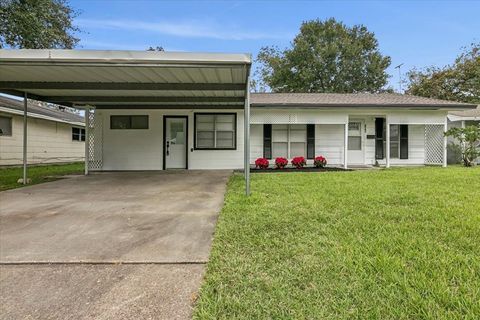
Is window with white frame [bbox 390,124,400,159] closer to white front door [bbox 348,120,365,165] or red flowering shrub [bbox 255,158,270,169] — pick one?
white front door [bbox 348,120,365,165]

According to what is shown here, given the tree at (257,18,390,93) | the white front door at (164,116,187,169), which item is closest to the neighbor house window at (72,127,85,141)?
the white front door at (164,116,187,169)

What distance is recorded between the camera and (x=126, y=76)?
7516 millimetres

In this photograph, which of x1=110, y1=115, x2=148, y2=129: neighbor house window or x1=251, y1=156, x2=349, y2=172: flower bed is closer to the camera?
x1=251, y1=156, x2=349, y2=172: flower bed

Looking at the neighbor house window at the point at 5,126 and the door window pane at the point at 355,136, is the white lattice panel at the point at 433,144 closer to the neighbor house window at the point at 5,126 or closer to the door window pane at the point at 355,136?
the door window pane at the point at 355,136

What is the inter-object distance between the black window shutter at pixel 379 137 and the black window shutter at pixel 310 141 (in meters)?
2.78

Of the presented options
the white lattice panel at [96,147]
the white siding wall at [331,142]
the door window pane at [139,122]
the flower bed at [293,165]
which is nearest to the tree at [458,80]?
the white siding wall at [331,142]

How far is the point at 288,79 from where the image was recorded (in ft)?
96.6

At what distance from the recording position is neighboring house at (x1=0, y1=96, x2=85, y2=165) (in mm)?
A: 14366

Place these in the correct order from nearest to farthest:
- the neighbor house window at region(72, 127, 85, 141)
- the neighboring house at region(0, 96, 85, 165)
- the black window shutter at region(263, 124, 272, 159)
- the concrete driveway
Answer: the concrete driveway < the black window shutter at region(263, 124, 272, 159) < the neighboring house at region(0, 96, 85, 165) < the neighbor house window at region(72, 127, 85, 141)

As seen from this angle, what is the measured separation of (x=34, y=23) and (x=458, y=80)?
2784cm

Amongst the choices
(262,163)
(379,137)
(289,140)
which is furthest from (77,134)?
(379,137)

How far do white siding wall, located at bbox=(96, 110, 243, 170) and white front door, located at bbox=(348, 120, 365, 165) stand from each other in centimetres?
472

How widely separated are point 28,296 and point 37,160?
1647 cm

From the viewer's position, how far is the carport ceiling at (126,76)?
563 cm
